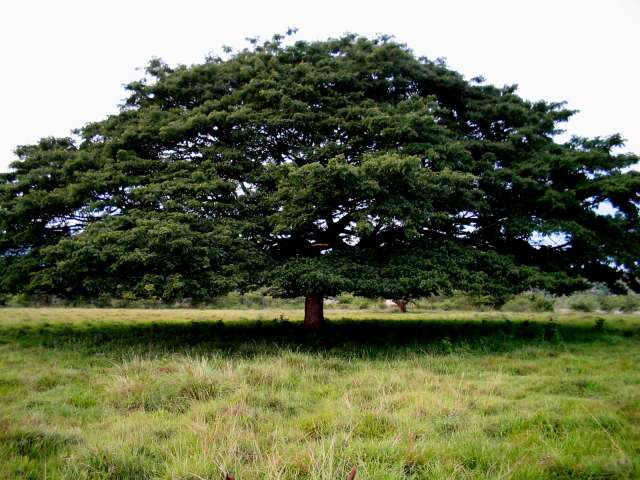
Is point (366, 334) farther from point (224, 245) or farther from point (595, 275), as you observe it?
point (595, 275)

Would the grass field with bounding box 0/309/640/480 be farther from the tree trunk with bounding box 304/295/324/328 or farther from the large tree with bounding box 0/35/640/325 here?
the tree trunk with bounding box 304/295/324/328

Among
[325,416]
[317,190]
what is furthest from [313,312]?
[325,416]

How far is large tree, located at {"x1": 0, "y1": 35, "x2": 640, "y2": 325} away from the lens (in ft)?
33.1

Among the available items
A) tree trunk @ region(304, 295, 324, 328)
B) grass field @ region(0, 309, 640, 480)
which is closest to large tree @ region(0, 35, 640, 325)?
tree trunk @ region(304, 295, 324, 328)

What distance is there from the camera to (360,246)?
1262 cm

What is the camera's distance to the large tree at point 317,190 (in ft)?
33.1

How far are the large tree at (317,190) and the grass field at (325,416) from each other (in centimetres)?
221

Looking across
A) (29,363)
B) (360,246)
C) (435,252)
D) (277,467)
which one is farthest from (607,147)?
(29,363)

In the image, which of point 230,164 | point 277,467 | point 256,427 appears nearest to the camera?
point 277,467

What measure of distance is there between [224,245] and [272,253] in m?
2.18

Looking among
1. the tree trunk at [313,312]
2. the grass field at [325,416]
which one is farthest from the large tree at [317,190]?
the grass field at [325,416]

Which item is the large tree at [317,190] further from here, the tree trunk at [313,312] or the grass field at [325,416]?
the grass field at [325,416]

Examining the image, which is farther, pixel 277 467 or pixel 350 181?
pixel 350 181

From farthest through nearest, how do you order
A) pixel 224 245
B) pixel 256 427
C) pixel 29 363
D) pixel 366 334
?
1. pixel 366 334
2. pixel 224 245
3. pixel 29 363
4. pixel 256 427
